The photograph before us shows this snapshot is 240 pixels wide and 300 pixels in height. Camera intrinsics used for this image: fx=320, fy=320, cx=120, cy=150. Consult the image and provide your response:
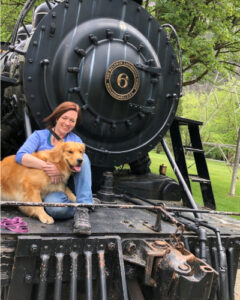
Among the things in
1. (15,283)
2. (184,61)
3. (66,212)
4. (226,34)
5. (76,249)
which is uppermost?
(226,34)

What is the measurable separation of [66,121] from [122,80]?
79 cm

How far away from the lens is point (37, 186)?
2270 millimetres

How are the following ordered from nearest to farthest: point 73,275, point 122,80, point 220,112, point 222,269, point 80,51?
1. point 73,275
2. point 222,269
3. point 80,51
4. point 122,80
5. point 220,112

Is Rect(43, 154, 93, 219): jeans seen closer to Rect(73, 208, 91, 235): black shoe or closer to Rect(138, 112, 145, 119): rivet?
Rect(73, 208, 91, 235): black shoe

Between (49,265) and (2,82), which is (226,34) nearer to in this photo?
(2,82)

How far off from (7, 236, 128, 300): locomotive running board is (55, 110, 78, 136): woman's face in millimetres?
959

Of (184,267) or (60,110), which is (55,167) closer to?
(60,110)

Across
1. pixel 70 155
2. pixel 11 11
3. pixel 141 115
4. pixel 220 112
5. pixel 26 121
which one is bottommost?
pixel 70 155

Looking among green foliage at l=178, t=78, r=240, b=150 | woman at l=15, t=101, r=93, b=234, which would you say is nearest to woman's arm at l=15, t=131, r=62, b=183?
woman at l=15, t=101, r=93, b=234

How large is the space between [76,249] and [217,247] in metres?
1.16

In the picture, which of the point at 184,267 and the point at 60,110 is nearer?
the point at 184,267

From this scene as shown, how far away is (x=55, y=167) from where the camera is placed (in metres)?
2.30

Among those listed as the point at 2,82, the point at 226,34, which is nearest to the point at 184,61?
the point at 226,34

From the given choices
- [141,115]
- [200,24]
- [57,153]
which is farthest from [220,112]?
[57,153]
